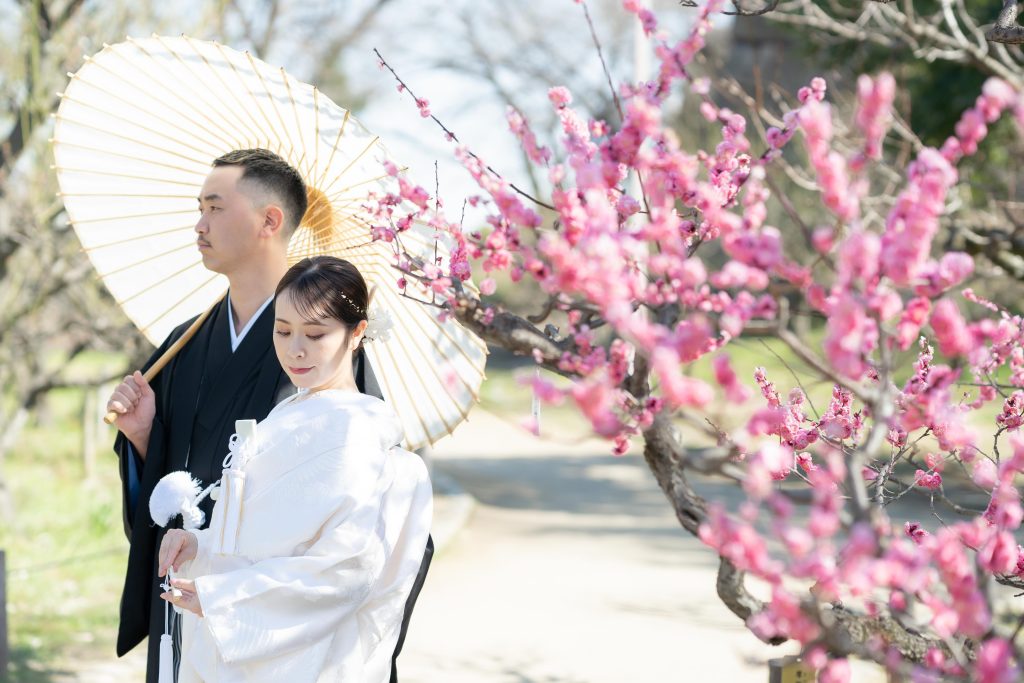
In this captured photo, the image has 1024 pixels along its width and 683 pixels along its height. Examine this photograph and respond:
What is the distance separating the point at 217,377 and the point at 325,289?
1.88 feet

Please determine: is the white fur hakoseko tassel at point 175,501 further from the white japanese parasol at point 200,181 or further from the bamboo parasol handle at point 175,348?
the white japanese parasol at point 200,181

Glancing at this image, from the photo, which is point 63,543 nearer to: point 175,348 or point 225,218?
point 175,348

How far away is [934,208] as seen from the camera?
1.31m

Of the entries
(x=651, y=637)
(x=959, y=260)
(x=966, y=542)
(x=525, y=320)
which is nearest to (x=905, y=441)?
(x=966, y=542)

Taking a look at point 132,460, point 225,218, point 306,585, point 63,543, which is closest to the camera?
point 306,585

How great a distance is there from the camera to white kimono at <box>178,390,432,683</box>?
7.20 feet

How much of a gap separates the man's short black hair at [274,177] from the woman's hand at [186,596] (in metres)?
0.93

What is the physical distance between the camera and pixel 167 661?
8.54 feet

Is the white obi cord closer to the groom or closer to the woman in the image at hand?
the woman

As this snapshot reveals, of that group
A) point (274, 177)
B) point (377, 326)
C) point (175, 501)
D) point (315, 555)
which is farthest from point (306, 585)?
point (274, 177)

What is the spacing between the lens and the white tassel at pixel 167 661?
2598 mm

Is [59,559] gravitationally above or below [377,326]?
below

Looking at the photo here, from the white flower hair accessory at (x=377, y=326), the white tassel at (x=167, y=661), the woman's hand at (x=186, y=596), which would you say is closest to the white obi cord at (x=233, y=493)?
the woman's hand at (x=186, y=596)

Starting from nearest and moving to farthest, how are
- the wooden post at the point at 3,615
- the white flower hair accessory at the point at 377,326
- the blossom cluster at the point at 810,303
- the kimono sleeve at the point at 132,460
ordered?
the blossom cluster at the point at 810,303
the white flower hair accessory at the point at 377,326
the kimono sleeve at the point at 132,460
the wooden post at the point at 3,615
